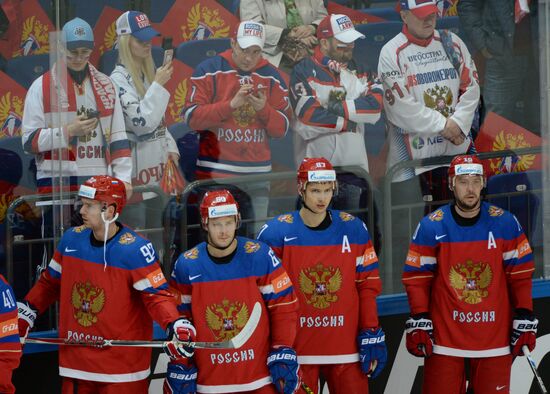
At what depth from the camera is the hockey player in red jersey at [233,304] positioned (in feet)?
18.6

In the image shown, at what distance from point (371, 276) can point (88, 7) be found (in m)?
1.83

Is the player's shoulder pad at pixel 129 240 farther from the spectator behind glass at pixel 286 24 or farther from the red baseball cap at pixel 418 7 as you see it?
the red baseball cap at pixel 418 7

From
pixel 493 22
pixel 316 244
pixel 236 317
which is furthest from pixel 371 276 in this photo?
pixel 493 22

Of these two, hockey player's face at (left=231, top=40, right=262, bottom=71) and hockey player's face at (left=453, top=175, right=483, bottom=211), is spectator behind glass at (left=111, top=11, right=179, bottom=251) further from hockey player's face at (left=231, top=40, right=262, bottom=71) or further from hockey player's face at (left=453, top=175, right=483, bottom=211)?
hockey player's face at (left=453, top=175, right=483, bottom=211)

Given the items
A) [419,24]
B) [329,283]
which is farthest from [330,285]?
[419,24]

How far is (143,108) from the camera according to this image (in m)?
6.38

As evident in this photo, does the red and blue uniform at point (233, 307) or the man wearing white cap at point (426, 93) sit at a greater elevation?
the man wearing white cap at point (426, 93)

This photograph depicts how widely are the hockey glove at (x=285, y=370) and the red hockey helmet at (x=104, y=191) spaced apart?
937mm

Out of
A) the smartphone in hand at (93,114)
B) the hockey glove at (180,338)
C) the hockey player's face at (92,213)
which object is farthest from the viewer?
the smartphone in hand at (93,114)

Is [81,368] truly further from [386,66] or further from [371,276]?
[386,66]

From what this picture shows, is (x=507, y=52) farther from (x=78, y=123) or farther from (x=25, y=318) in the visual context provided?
(x=25, y=318)

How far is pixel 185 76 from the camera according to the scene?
254 inches

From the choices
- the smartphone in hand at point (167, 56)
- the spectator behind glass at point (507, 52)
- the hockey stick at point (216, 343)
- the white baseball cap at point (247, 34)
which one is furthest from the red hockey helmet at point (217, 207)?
the spectator behind glass at point (507, 52)

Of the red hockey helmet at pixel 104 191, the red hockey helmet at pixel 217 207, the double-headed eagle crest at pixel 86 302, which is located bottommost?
the double-headed eagle crest at pixel 86 302
